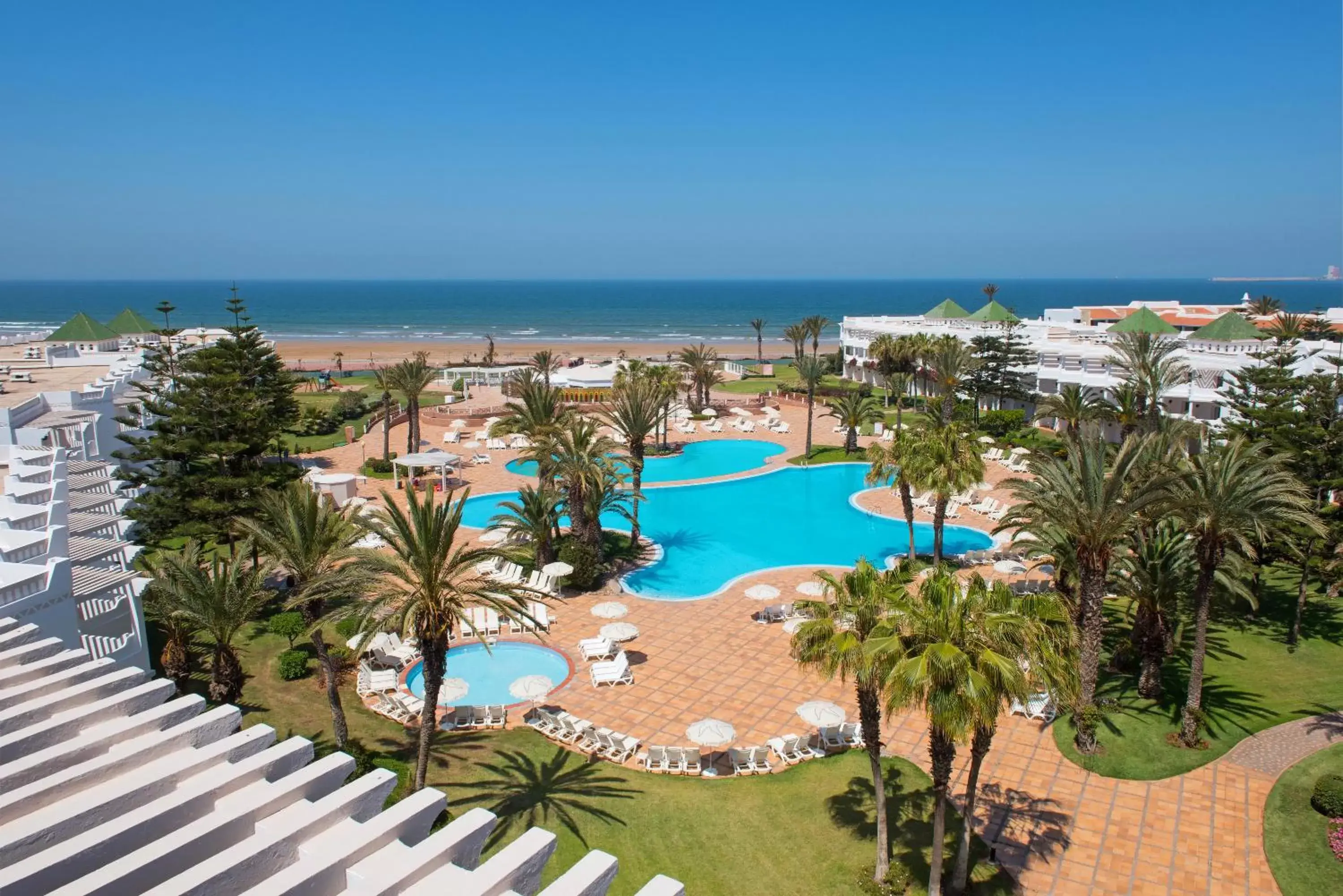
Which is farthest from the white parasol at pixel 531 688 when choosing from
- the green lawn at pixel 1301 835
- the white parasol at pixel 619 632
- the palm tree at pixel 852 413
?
the palm tree at pixel 852 413

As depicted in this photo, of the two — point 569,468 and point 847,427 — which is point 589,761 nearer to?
point 569,468

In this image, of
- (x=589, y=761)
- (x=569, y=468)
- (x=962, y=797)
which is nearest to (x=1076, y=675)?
(x=962, y=797)

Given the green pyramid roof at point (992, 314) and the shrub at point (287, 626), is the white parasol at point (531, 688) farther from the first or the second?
the green pyramid roof at point (992, 314)

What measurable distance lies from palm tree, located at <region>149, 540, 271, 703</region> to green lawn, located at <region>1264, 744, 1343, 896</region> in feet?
54.3

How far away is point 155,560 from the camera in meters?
22.6

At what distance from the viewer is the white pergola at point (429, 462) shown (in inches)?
1185

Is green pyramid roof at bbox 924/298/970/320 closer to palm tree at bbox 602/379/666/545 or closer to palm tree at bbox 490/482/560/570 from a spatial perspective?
palm tree at bbox 602/379/666/545

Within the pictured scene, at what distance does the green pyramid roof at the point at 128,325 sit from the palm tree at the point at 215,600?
39721mm

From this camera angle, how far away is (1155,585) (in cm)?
1504

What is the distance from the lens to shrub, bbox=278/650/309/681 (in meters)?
16.3

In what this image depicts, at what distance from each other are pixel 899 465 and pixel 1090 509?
9.38m

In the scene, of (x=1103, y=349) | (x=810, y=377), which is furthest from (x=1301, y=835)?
(x=1103, y=349)

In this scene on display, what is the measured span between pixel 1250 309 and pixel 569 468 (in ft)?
169

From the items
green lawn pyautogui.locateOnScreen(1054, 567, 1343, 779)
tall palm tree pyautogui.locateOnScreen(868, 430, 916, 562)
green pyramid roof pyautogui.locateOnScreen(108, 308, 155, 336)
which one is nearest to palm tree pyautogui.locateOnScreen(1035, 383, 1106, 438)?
tall palm tree pyautogui.locateOnScreen(868, 430, 916, 562)
